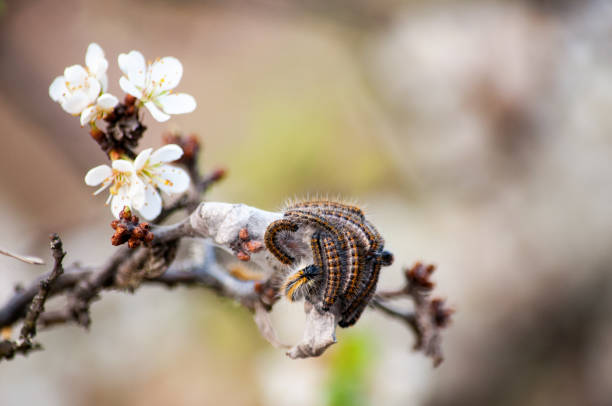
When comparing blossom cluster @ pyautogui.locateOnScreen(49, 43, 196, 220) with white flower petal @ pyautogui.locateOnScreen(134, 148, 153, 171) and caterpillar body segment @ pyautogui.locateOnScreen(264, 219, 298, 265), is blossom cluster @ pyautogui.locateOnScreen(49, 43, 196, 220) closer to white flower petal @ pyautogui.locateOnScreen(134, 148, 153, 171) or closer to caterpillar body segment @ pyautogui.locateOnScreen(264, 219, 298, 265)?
white flower petal @ pyautogui.locateOnScreen(134, 148, 153, 171)

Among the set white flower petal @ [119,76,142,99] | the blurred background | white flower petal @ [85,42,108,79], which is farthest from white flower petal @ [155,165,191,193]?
the blurred background

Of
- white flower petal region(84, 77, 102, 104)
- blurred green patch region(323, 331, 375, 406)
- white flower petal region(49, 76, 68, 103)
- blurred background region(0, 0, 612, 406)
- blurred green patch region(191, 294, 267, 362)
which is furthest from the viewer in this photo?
blurred green patch region(191, 294, 267, 362)

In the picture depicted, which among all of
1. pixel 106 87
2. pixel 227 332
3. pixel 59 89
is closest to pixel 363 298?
pixel 106 87

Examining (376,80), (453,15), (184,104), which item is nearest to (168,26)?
(376,80)

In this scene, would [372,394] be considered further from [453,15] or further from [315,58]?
[315,58]

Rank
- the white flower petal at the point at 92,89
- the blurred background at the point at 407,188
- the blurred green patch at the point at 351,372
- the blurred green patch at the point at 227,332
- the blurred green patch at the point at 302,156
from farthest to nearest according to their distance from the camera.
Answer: the blurred green patch at the point at 302,156 → the blurred green patch at the point at 227,332 → the blurred background at the point at 407,188 → the blurred green patch at the point at 351,372 → the white flower petal at the point at 92,89

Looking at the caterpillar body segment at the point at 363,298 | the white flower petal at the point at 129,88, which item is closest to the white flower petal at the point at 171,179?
the white flower petal at the point at 129,88

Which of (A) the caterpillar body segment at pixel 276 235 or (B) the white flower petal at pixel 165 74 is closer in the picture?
(A) the caterpillar body segment at pixel 276 235

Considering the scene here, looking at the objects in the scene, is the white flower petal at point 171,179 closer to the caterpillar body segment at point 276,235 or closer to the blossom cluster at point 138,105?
the blossom cluster at point 138,105

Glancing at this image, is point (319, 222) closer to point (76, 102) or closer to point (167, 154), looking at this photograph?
point (167, 154)
